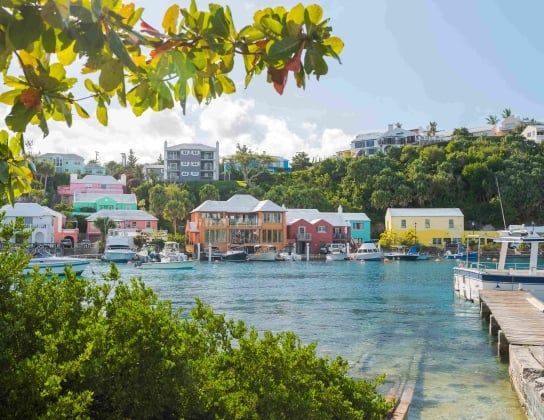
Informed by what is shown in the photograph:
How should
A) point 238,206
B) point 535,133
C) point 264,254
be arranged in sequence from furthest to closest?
point 535,133 → point 238,206 → point 264,254

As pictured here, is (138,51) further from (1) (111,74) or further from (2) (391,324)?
(2) (391,324)

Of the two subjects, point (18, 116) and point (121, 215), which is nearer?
point (18, 116)

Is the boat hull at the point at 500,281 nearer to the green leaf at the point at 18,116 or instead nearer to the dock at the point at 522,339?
the dock at the point at 522,339

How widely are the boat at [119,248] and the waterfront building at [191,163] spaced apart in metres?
35.9

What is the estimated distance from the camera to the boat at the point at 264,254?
71062mm

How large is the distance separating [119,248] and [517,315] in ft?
185

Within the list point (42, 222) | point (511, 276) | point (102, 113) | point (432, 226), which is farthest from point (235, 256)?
point (102, 113)

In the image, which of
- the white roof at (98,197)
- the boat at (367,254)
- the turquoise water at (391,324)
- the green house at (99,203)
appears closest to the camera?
the turquoise water at (391,324)

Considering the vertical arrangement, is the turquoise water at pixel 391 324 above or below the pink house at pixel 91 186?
below

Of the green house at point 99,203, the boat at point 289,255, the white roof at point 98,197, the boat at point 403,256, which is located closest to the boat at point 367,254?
the boat at point 403,256

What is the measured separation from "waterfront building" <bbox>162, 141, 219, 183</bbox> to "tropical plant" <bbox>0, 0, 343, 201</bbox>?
106557mm

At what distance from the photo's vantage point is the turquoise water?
12164 mm

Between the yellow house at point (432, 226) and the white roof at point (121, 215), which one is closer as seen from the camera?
the white roof at point (121, 215)

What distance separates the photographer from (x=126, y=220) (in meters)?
79.8
